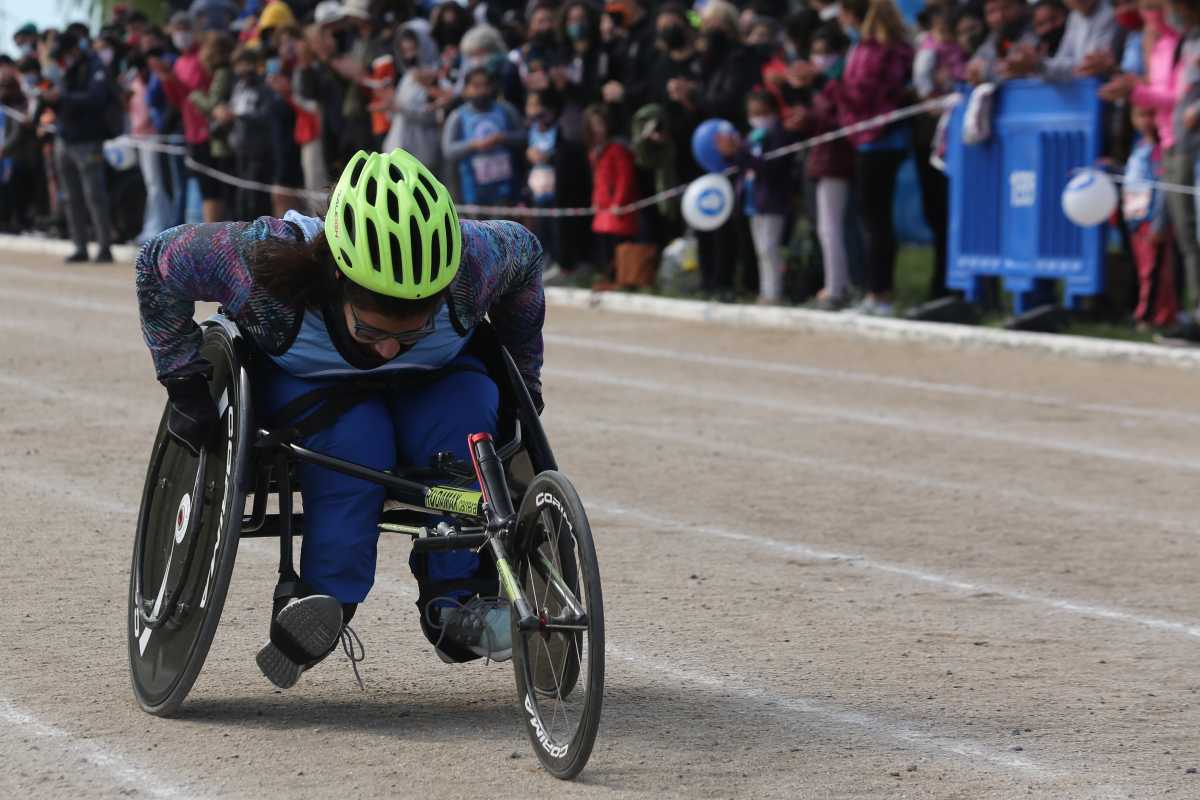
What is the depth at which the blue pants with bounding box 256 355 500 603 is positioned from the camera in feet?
18.9

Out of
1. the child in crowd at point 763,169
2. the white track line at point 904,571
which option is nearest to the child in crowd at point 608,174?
the child in crowd at point 763,169

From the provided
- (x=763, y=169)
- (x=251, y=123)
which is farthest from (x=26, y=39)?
(x=763, y=169)

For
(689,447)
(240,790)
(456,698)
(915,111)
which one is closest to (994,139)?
(915,111)

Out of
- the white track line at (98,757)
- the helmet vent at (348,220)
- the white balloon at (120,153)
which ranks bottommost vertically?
the white track line at (98,757)

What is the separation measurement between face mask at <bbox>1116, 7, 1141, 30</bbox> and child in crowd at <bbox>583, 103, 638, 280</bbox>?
475 centimetres

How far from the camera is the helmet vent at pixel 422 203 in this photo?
5.45 metres

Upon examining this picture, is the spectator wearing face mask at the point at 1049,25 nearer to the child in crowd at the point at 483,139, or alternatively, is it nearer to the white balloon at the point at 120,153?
the child in crowd at the point at 483,139

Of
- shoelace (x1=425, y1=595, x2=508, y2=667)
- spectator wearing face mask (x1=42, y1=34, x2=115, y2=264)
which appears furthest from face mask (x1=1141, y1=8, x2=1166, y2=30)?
spectator wearing face mask (x1=42, y1=34, x2=115, y2=264)

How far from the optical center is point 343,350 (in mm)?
5738

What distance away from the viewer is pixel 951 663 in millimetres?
6727

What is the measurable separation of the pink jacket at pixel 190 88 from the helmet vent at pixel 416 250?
18541 millimetres

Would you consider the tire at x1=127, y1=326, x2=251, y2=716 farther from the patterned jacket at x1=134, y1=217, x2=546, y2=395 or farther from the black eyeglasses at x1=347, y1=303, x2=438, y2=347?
the black eyeglasses at x1=347, y1=303, x2=438, y2=347

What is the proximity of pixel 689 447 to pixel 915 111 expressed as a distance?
5.25 m

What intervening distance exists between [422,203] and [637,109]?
12992 millimetres
